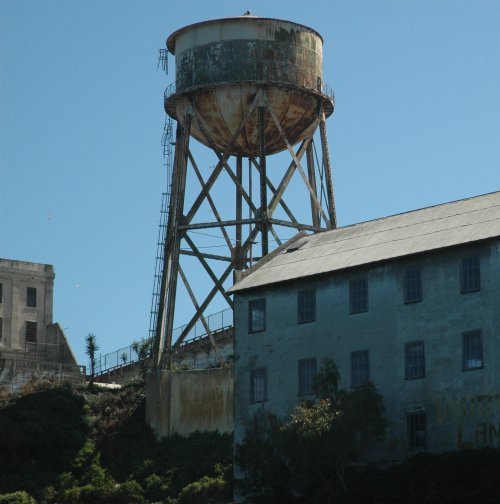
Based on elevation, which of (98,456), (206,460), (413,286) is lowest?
(206,460)

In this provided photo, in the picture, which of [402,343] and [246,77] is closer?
[402,343]

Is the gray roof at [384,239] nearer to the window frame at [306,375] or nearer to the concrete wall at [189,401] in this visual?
the window frame at [306,375]

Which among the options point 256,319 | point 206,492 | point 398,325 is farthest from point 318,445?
point 206,492

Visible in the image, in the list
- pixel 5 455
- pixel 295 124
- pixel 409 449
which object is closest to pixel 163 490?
pixel 5 455

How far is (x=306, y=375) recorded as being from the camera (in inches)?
2682

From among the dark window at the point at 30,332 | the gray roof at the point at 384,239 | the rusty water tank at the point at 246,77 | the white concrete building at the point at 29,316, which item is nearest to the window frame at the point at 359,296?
the gray roof at the point at 384,239

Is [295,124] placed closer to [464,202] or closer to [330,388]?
[464,202]

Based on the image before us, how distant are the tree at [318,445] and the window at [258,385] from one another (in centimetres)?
311

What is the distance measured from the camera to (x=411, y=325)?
64.9 meters

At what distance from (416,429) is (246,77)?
24.4m

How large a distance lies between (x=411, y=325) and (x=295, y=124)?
875 inches

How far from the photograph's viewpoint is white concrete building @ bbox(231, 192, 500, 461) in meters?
62.9

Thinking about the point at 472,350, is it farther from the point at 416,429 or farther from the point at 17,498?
the point at 17,498

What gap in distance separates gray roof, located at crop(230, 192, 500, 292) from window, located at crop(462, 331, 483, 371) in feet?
11.2
